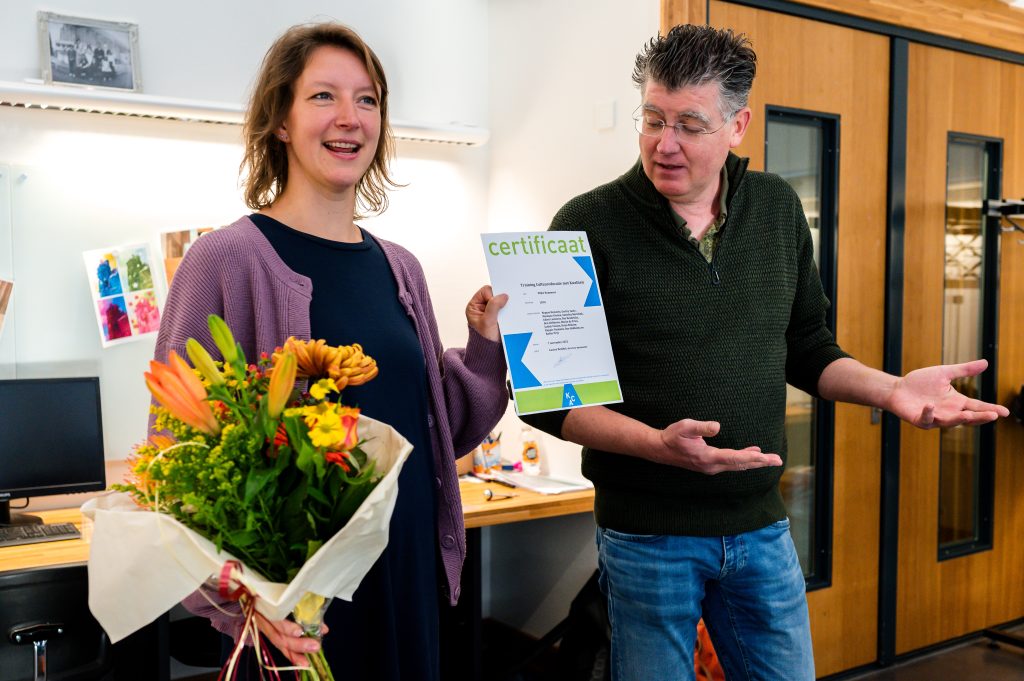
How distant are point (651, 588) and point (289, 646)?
0.85 meters

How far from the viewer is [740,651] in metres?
1.76

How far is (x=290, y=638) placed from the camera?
1012 mm

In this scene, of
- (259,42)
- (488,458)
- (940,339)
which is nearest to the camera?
(259,42)

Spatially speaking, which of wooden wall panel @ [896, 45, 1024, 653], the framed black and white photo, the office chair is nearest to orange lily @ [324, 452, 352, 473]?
the office chair

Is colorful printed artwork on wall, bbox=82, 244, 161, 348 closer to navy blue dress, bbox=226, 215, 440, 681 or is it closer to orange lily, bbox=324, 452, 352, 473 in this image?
navy blue dress, bbox=226, 215, 440, 681

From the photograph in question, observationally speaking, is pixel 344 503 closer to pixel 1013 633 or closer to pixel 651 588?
pixel 651 588

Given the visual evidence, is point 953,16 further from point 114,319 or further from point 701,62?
point 114,319

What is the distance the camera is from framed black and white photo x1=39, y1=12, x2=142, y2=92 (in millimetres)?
2904

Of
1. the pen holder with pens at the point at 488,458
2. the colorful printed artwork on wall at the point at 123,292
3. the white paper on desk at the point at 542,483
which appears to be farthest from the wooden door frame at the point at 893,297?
the colorful printed artwork on wall at the point at 123,292

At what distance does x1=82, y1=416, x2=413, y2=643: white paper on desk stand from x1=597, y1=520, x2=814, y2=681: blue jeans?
81 centimetres

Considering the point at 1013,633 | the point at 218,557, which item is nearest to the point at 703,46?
the point at 218,557

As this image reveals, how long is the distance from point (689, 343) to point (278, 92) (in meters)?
0.83

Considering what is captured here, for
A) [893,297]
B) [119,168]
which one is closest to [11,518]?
[119,168]

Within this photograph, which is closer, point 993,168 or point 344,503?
point 344,503
